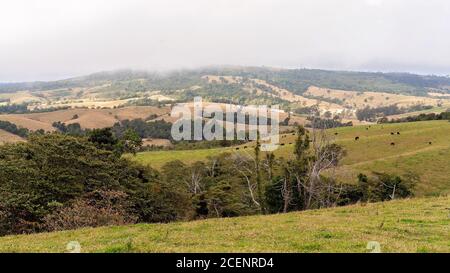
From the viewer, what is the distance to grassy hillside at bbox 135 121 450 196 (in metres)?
70.8

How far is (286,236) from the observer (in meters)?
15.3

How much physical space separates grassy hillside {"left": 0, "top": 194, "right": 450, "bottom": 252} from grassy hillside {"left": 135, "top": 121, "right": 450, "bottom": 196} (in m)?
49.2

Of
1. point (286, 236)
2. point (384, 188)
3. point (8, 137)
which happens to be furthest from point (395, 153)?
point (8, 137)

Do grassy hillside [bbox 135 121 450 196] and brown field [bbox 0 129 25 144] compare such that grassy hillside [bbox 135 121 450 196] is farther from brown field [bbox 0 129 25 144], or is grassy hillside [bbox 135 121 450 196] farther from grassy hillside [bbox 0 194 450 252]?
brown field [bbox 0 129 25 144]

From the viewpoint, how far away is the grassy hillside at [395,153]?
2788 inches

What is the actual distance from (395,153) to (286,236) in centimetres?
7870

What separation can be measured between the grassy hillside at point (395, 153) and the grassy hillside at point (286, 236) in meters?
49.2

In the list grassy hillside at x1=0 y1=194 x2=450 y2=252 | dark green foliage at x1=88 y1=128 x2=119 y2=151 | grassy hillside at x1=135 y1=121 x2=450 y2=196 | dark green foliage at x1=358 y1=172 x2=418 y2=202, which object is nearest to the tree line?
dark green foliage at x1=88 y1=128 x2=119 y2=151
